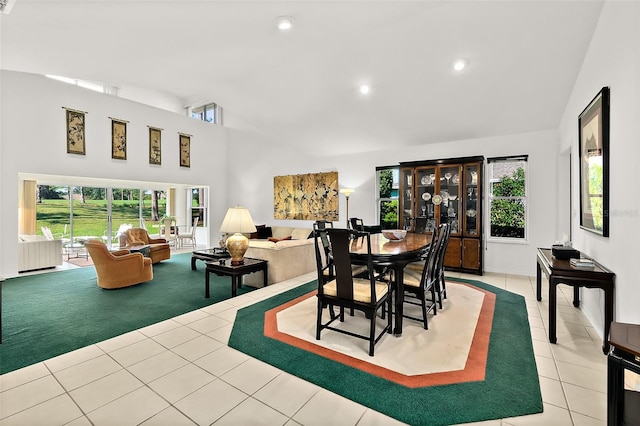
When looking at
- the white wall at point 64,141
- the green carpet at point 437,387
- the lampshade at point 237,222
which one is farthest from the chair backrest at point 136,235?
the green carpet at point 437,387

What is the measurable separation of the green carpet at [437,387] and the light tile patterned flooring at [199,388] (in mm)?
66

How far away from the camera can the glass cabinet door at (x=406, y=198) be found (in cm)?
561

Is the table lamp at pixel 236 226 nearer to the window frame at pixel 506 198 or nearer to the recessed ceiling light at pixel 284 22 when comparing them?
the recessed ceiling light at pixel 284 22

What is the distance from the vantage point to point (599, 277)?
2.36m

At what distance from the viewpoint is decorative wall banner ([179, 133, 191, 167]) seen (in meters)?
7.95

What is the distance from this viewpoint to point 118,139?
6.62 m

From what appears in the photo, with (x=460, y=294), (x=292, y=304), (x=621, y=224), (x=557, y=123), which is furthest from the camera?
(x=557, y=123)

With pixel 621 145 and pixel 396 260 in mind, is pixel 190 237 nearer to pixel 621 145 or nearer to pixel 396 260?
pixel 396 260

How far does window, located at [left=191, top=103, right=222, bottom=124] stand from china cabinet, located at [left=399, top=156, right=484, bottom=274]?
6.20m

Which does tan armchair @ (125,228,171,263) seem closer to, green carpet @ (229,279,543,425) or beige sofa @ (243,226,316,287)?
beige sofa @ (243,226,316,287)

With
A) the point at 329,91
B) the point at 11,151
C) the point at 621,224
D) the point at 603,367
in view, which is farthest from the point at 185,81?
the point at 603,367

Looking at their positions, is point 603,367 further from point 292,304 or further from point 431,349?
point 292,304

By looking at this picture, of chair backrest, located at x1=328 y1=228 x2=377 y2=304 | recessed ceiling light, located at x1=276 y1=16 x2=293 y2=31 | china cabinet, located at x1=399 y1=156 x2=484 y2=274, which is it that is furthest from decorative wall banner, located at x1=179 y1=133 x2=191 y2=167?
chair backrest, located at x1=328 y1=228 x2=377 y2=304

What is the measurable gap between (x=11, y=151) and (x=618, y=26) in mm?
8357
